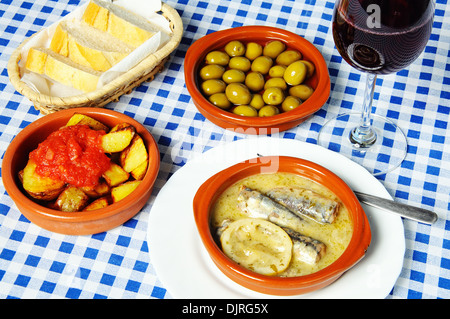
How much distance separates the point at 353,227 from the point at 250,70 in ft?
2.31

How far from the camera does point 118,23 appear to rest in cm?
190

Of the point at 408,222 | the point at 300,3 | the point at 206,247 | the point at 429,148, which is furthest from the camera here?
the point at 300,3

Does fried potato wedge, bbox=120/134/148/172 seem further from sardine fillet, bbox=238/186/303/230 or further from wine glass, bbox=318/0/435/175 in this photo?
wine glass, bbox=318/0/435/175

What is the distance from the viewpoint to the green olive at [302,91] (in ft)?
5.85

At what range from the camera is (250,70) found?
6.21 ft

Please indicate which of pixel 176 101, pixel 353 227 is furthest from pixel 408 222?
pixel 176 101

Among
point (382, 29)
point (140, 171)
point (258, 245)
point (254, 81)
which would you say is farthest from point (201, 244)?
point (382, 29)

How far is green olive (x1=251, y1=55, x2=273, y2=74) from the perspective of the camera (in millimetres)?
1855

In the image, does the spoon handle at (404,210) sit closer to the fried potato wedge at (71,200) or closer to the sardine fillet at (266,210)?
the sardine fillet at (266,210)

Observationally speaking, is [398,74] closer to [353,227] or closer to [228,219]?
[353,227]

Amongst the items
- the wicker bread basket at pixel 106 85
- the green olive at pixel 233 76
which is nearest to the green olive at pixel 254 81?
the green olive at pixel 233 76

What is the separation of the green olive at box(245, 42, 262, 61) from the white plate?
367 mm

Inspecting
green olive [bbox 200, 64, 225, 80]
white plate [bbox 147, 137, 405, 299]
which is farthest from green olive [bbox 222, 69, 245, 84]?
white plate [bbox 147, 137, 405, 299]

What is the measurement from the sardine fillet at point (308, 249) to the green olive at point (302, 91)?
54 cm
